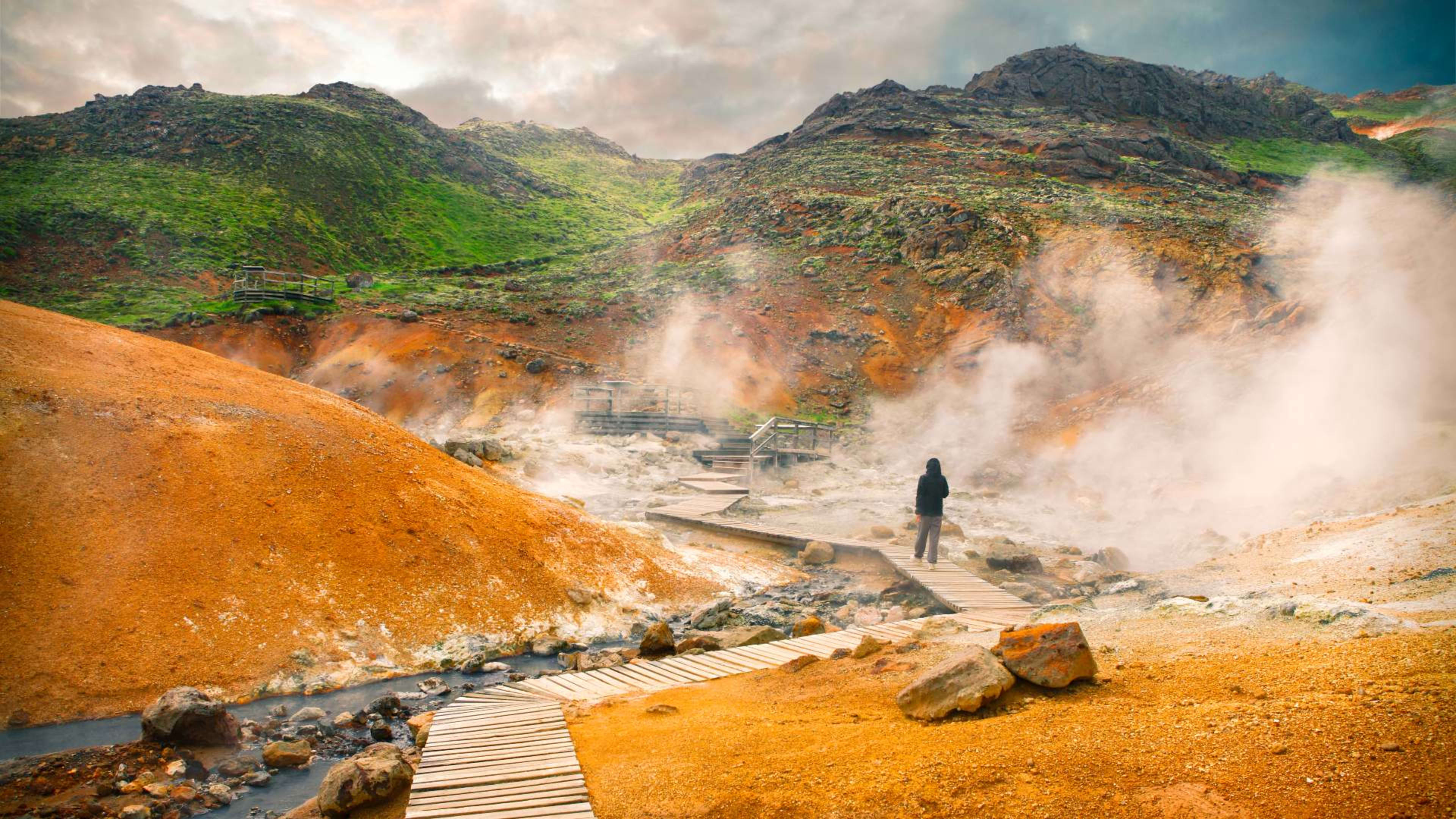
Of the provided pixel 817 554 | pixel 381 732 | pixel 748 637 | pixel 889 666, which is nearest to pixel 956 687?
pixel 889 666

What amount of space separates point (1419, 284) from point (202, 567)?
72.6ft

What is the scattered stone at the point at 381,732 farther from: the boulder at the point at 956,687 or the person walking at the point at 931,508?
the person walking at the point at 931,508

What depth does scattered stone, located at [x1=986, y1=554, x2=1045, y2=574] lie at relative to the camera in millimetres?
11586

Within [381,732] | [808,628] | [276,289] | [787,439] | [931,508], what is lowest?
[381,732]

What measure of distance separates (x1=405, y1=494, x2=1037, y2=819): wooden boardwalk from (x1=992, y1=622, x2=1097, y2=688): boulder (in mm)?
1813

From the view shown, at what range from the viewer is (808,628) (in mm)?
8195

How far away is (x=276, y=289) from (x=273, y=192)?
23993 mm

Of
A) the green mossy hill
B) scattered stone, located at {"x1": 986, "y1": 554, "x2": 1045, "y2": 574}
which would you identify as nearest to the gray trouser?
scattered stone, located at {"x1": 986, "y1": 554, "x2": 1045, "y2": 574}

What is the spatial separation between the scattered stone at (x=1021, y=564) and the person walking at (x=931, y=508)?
1592 millimetres

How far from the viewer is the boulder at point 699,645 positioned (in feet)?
25.1

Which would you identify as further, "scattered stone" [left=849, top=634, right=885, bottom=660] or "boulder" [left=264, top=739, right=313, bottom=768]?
"scattered stone" [left=849, top=634, right=885, bottom=660]

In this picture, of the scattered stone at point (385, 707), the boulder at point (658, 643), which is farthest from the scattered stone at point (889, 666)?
the scattered stone at point (385, 707)

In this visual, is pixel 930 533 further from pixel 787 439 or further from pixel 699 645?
pixel 787 439

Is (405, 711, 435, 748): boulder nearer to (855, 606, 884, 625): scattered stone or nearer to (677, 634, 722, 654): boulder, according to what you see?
(677, 634, 722, 654): boulder
